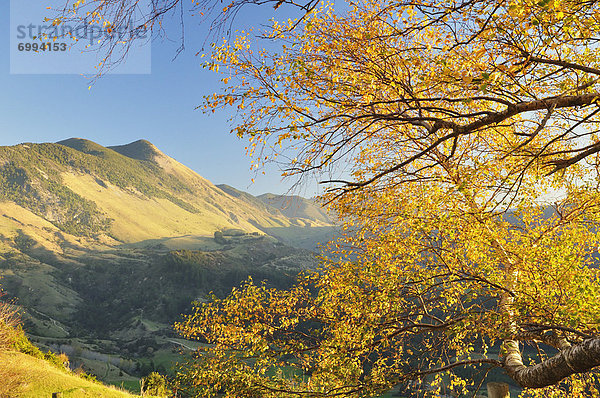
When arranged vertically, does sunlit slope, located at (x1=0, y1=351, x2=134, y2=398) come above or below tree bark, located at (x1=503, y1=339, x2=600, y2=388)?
below

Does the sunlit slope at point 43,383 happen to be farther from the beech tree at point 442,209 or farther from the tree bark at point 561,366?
the tree bark at point 561,366

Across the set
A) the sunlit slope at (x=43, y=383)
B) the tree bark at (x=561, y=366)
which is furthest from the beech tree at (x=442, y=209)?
the sunlit slope at (x=43, y=383)

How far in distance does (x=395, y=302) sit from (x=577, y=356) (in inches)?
107

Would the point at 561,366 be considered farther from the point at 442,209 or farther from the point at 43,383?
the point at 43,383

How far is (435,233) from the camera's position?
6.34 metres

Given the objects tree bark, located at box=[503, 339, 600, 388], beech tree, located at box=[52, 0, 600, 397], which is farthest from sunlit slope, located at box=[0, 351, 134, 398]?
tree bark, located at box=[503, 339, 600, 388]

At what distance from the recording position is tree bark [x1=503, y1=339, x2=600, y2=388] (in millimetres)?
3258

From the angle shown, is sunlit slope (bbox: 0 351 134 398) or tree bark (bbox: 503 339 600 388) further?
sunlit slope (bbox: 0 351 134 398)

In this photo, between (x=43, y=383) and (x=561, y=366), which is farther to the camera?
(x=43, y=383)

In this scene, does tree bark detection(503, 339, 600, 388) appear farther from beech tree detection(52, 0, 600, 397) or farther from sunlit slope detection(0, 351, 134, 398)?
sunlit slope detection(0, 351, 134, 398)

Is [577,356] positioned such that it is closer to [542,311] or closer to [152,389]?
[542,311]

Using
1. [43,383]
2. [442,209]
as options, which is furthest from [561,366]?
[43,383]

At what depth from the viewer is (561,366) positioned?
375cm

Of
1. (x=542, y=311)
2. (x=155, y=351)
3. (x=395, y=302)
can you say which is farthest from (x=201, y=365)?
(x=155, y=351)
